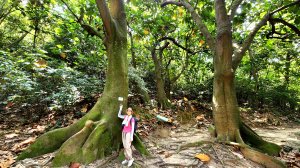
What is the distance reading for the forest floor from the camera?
4.46 m

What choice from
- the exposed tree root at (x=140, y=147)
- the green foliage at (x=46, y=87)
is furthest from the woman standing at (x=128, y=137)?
the green foliage at (x=46, y=87)

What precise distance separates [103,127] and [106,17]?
2676 millimetres

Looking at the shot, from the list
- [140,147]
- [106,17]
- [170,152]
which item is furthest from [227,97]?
[106,17]

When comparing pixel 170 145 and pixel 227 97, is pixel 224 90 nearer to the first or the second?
pixel 227 97

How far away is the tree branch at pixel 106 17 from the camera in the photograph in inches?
188

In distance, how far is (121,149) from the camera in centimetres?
504

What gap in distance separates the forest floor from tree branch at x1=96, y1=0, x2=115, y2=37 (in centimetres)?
316

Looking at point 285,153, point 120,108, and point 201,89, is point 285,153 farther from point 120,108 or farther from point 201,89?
point 201,89

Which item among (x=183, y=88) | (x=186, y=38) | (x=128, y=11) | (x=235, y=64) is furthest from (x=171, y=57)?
(x=235, y=64)

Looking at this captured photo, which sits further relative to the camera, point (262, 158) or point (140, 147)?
point (140, 147)

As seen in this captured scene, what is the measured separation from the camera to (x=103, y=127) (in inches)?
189

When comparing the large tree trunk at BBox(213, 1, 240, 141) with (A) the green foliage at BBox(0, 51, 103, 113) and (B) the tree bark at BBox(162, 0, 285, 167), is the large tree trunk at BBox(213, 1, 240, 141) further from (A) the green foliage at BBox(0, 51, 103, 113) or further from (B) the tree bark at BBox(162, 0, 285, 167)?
(A) the green foliage at BBox(0, 51, 103, 113)

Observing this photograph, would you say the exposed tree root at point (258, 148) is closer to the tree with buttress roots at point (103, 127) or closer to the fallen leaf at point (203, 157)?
the fallen leaf at point (203, 157)

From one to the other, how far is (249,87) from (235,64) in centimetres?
774
